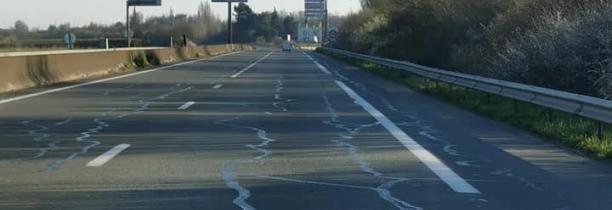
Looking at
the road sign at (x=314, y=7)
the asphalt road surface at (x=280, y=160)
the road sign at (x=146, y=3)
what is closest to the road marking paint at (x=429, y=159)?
the asphalt road surface at (x=280, y=160)

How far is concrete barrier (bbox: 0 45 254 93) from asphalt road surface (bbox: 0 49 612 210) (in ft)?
16.1

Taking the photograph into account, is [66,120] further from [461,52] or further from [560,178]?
[461,52]

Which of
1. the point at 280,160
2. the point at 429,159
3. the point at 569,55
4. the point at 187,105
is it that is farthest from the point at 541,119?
the point at 187,105

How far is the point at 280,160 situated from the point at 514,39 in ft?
53.5

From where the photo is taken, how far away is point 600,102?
11.7 meters

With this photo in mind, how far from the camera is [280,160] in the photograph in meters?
10.3

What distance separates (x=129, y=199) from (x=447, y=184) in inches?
124

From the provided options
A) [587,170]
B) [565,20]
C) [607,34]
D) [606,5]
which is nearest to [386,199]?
[587,170]

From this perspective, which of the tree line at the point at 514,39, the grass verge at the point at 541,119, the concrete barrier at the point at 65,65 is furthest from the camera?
the concrete barrier at the point at 65,65

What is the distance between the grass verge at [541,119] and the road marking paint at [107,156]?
5982mm

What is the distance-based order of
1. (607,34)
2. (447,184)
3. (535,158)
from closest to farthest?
(447,184), (535,158), (607,34)

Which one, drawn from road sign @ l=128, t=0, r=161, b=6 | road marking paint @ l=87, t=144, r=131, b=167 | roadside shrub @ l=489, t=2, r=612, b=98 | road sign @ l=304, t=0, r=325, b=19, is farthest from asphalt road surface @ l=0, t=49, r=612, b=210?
road sign @ l=304, t=0, r=325, b=19

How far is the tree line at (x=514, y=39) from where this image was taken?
18484mm

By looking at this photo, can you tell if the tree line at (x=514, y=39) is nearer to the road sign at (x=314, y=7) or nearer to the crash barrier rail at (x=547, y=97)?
the crash barrier rail at (x=547, y=97)
